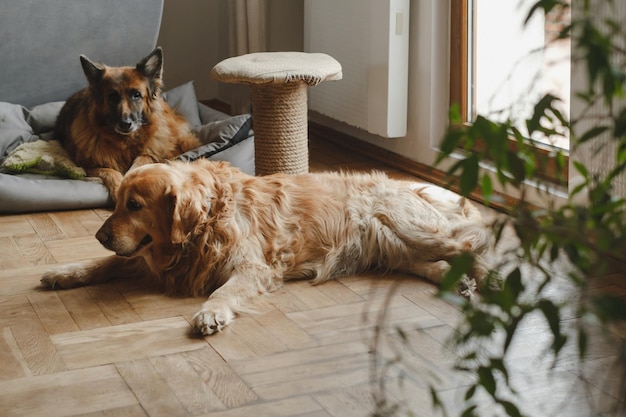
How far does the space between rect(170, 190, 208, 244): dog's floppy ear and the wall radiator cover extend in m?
1.70

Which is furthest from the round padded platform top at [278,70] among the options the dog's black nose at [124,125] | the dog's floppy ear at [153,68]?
the dog's black nose at [124,125]

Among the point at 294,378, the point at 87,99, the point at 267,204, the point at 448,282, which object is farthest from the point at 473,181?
the point at 87,99

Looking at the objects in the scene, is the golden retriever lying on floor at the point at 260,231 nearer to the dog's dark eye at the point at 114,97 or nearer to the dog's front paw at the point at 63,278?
the dog's front paw at the point at 63,278

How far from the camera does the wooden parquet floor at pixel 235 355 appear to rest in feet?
6.72

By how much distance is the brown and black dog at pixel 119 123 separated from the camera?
397 centimetres

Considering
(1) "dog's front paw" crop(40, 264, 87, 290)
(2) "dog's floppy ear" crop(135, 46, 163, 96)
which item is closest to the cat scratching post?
(2) "dog's floppy ear" crop(135, 46, 163, 96)

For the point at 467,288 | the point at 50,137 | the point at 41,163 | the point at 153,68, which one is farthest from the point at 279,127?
the point at 467,288

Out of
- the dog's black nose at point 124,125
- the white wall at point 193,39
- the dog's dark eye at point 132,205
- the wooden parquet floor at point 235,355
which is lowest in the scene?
the wooden parquet floor at point 235,355

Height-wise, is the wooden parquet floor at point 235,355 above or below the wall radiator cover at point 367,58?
below

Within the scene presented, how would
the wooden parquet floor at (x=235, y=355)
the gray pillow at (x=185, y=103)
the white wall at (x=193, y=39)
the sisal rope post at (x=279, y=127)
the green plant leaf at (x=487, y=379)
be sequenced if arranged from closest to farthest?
the green plant leaf at (x=487, y=379) < the wooden parquet floor at (x=235, y=355) < the sisal rope post at (x=279, y=127) < the gray pillow at (x=185, y=103) < the white wall at (x=193, y=39)

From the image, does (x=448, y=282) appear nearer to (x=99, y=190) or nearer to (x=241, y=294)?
(x=241, y=294)

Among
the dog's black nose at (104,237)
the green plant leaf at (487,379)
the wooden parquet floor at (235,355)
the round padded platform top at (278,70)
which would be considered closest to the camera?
the green plant leaf at (487,379)

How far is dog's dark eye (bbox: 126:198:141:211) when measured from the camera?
106 inches

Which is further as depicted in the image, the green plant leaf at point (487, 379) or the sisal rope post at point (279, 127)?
the sisal rope post at point (279, 127)
